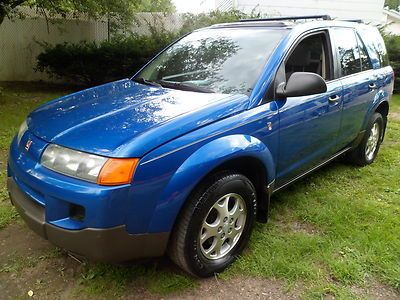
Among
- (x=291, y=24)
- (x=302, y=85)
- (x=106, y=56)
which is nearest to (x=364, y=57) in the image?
(x=291, y=24)

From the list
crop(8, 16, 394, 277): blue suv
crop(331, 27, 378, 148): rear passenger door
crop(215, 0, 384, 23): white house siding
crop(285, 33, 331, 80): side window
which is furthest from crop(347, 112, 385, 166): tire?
crop(215, 0, 384, 23): white house siding

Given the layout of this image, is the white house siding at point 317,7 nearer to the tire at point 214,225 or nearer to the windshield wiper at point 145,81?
the windshield wiper at point 145,81

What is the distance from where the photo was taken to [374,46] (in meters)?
4.67

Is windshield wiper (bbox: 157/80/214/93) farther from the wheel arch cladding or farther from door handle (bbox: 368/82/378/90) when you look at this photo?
door handle (bbox: 368/82/378/90)

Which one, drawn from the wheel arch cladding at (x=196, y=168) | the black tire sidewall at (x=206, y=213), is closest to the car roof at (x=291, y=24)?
the wheel arch cladding at (x=196, y=168)

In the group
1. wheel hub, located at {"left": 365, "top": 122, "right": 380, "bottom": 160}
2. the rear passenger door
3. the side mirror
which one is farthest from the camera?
wheel hub, located at {"left": 365, "top": 122, "right": 380, "bottom": 160}

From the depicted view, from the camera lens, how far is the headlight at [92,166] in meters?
2.11

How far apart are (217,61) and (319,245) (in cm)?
174

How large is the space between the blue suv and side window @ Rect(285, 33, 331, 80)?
0.01m

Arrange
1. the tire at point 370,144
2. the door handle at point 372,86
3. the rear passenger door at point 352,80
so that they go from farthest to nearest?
the tire at point 370,144
the door handle at point 372,86
the rear passenger door at point 352,80

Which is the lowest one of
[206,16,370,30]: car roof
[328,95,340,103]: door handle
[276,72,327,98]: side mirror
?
[328,95,340,103]: door handle

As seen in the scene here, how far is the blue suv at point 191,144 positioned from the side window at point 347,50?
25 mm

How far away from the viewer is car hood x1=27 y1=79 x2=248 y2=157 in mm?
2240

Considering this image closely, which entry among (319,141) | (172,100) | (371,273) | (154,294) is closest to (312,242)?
(371,273)
